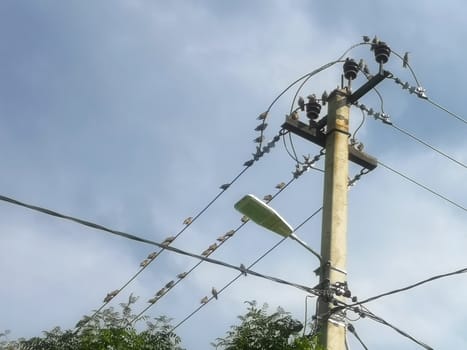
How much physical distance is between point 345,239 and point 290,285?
0.80m

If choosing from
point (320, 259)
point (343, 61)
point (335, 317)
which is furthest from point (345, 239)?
point (343, 61)

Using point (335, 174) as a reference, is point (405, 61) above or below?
above

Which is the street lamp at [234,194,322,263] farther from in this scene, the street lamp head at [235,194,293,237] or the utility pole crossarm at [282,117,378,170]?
the utility pole crossarm at [282,117,378,170]

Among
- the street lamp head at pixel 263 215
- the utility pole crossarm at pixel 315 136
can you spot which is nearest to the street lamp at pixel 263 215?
the street lamp head at pixel 263 215

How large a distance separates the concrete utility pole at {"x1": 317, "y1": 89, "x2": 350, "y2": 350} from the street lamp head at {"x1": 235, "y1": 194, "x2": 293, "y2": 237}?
553 millimetres

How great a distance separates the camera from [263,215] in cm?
788

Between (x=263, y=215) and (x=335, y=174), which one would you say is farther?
(x=335, y=174)

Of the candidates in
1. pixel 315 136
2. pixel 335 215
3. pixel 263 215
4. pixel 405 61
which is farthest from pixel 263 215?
pixel 405 61

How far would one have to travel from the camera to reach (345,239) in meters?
8.24

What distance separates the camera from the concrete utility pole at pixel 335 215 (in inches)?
307

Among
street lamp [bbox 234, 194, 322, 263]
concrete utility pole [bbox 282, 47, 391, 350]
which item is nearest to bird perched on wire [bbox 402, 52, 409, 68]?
concrete utility pole [bbox 282, 47, 391, 350]

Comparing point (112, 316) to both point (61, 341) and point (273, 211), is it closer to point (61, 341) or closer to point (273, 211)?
point (61, 341)

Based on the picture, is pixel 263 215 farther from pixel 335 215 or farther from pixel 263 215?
pixel 335 215

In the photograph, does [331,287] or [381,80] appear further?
[381,80]
